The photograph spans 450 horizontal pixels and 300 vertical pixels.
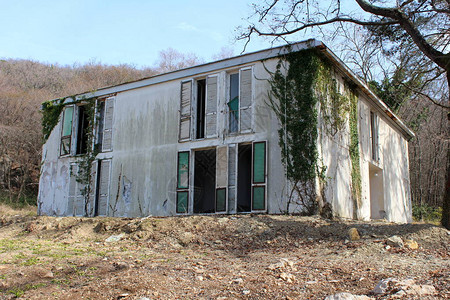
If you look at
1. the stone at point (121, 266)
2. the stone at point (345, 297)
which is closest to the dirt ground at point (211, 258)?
the stone at point (121, 266)

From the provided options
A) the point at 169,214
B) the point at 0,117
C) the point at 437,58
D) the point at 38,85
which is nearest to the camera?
the point at 437,58

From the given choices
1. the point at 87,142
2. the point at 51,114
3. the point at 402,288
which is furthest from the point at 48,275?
the point at 51,114

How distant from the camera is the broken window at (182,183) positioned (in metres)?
12.9

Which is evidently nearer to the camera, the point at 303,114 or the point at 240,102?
the point at 303,114

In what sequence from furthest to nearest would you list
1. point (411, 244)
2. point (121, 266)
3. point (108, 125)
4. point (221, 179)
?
1. point (108, 125)
2. point (221, 179)
3. point (411, 244)
4. point (121, 266)

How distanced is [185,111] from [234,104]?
63.2 inches

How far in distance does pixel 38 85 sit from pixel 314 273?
42.8m

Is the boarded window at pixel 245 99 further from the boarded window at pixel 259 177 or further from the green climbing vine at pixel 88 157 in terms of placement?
the green climbing vine at pixel 88 157

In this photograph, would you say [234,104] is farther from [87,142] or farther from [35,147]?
[35,147]

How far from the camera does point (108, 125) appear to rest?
15.1 m

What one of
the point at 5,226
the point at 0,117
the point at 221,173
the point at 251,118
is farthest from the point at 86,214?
the point at 0,117

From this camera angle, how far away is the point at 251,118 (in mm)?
12281

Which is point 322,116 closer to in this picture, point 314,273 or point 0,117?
point 314,273

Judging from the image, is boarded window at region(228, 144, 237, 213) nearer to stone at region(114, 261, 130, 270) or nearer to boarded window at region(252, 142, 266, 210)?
boarded window at region(252, 142, 266, 210)
